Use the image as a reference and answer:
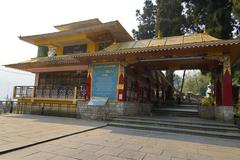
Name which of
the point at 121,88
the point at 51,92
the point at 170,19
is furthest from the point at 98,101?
the point at 170,19

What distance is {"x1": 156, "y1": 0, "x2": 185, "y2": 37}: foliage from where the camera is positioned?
19.3 meters

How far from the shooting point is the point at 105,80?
39.5 ft

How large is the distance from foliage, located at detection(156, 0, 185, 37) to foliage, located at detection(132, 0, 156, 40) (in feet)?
17.5

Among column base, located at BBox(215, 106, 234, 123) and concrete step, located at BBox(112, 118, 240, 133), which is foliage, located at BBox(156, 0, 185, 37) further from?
concrete step, located at BBox(112, 118, 240, 133)

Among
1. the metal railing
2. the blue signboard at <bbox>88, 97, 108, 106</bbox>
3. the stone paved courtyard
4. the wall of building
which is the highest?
the metal railing

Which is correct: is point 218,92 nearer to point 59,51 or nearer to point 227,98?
point 227,98

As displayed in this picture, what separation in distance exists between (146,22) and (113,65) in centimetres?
1601

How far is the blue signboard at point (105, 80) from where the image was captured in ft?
38.6

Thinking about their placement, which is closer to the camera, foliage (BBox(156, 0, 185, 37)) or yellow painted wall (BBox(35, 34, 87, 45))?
yellow painted wall (BBox(35, 34, 87, 45))

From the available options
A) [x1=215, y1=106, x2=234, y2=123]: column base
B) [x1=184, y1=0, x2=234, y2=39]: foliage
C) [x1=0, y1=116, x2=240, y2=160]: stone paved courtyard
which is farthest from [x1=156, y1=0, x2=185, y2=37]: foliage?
[x1=0, y1=116, x2=240, y2=160]: stone paved courtyard

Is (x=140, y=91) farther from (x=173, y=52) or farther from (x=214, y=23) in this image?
(x=214, y=23)

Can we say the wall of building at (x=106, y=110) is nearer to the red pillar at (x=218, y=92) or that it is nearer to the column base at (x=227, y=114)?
the column base at (x=227, y=114)

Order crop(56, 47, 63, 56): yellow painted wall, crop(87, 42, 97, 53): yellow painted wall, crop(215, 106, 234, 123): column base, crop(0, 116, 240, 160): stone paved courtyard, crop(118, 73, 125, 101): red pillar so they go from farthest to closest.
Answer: crop(56, 47, 63, 56): yellow painted wall → crop(87, 42, 97, 53): yellow painted wall → crop(118, 73, 125, 101): red pillar → crop(215, 106, 234, 123): column base → crop(0, 116, 240, 160): stone paved courtyard

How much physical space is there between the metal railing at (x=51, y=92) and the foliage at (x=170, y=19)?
10370 millimetres
